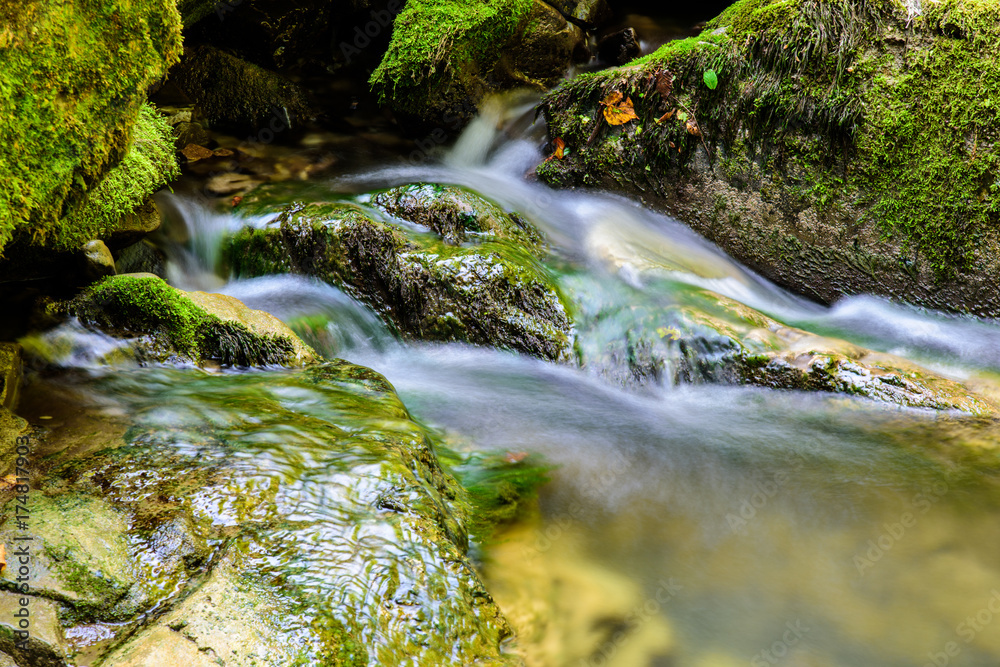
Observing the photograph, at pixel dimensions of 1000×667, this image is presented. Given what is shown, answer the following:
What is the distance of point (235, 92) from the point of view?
7.15m

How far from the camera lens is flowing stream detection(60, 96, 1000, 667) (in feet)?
8.07

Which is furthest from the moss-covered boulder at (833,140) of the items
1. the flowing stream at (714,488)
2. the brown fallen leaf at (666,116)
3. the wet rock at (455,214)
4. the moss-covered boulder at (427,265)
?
the moss-covered boulder at (427,265)

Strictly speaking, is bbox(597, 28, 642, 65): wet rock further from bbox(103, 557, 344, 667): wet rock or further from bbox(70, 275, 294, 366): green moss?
bbox(103, 557, 344, 667): wet rock

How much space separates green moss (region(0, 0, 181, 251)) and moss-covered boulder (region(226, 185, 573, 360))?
2.17 m

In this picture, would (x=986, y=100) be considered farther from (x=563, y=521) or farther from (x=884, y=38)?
(x=563, y=521)

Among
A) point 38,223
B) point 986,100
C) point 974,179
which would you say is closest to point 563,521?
point 38,223

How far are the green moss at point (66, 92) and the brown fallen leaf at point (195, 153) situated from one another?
13.6 feet

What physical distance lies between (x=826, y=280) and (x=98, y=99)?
4987 mm

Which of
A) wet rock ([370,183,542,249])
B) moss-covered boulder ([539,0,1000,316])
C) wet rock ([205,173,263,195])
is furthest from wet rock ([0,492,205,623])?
moss-covered boulder ([539,0,1000,316])

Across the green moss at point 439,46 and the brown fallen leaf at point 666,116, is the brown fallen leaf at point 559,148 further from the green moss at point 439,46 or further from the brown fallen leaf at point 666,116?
the green moss at point 439,46

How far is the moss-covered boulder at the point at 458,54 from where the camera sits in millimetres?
6457

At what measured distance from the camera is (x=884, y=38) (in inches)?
183

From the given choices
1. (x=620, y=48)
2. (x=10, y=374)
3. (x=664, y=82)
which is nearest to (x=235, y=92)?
(x=620, y=48)

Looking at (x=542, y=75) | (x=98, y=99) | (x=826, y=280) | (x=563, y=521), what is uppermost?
(x=542, y=75)
